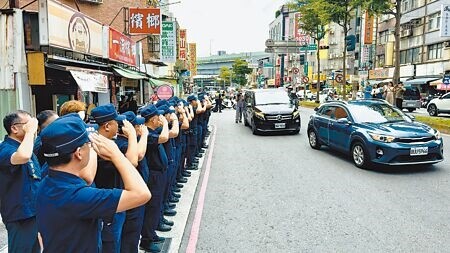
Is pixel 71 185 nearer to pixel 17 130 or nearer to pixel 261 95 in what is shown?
pixel 17 130

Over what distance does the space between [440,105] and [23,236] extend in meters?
23.8

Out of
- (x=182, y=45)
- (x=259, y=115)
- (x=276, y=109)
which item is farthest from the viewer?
(x=182, y=45)

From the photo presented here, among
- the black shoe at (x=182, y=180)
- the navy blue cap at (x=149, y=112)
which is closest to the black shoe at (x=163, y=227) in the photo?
the navy blue cap at (x=149, y=112)

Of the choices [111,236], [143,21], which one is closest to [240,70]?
[143,21]

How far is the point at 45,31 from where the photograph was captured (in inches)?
335

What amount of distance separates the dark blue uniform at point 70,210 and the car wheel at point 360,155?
7.08 metres

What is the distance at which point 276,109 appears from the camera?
48.9 ft

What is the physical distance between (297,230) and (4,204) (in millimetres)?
3280

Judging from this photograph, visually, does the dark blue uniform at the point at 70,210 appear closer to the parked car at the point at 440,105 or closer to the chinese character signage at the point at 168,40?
the parked car at the point at 440,105

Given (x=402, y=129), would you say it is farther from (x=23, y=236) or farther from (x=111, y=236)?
(x=23, y=236)

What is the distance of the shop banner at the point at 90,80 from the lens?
9.32 metres

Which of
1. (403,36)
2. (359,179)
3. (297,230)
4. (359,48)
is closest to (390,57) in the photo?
(403,36)

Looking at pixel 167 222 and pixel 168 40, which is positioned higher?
pixel 168 40

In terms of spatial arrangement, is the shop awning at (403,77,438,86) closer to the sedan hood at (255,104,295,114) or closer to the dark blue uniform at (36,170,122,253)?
the sedan hood at (255,104,295,114)
